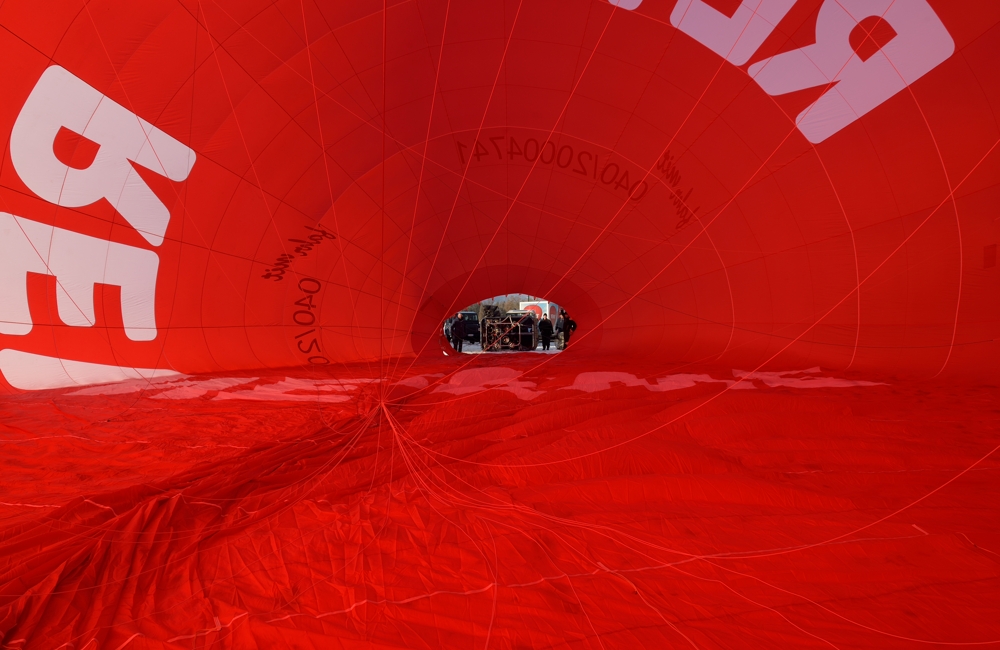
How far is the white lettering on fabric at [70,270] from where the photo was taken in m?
5.43

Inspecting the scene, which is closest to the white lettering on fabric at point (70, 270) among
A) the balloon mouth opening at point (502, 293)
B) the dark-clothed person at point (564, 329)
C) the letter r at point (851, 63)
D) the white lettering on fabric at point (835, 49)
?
the balloon mouth opening at point (502, 293)

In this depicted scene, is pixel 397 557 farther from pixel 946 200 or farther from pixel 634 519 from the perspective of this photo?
pixel 946 200

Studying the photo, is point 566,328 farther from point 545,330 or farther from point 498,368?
point 498,368

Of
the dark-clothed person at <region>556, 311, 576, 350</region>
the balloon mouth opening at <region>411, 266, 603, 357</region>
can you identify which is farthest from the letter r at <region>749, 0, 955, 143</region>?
the dark-clothed person at <region>556, 311, 576, 350</region>

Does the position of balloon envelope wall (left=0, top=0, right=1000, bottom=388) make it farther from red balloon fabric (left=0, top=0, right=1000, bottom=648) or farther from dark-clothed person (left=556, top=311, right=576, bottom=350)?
dark-clothed person (left=556, top=311, right=576, bottom=350)

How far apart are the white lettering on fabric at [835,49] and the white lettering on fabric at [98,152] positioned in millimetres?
4811

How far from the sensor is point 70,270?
570 centimetres

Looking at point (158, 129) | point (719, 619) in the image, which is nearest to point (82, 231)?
point (158, 129)

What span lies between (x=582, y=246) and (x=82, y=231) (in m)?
6.93

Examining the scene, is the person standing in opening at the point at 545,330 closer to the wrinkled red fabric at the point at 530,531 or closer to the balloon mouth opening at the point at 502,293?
the balloon mouth opening at the point at 502,293

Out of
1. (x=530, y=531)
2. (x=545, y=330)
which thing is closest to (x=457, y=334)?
(x=545, y=330)

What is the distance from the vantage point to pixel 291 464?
370cm

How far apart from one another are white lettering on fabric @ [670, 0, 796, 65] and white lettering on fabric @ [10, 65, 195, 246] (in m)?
5.23

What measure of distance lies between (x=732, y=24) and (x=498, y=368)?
5080 millimetres
